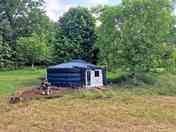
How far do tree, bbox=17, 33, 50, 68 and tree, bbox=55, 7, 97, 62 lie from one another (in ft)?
8.94

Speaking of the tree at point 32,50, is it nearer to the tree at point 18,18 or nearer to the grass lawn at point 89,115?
the tree at point 18,18

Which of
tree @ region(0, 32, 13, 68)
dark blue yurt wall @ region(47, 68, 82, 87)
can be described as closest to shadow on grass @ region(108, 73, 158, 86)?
dark blue yurt wall @ region(47, 68, 82, 87)

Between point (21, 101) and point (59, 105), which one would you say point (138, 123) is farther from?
point (21, 101)

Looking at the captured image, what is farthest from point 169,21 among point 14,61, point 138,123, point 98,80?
point 14,61

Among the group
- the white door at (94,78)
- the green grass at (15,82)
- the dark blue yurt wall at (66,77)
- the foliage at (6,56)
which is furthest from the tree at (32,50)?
the white door at (94,78)

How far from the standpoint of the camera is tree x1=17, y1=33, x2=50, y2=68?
118ft

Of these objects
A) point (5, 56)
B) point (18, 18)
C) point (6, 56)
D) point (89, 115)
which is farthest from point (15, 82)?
point (18, 18)

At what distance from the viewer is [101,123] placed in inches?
363

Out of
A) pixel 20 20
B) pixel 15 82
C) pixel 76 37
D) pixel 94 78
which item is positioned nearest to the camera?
pixel 94 78

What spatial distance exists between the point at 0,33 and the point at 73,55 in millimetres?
10903

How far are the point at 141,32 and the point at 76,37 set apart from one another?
12898 mm

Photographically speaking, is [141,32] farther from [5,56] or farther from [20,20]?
[20,20]

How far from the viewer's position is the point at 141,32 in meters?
21.6

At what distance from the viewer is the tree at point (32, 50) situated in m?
36.0
